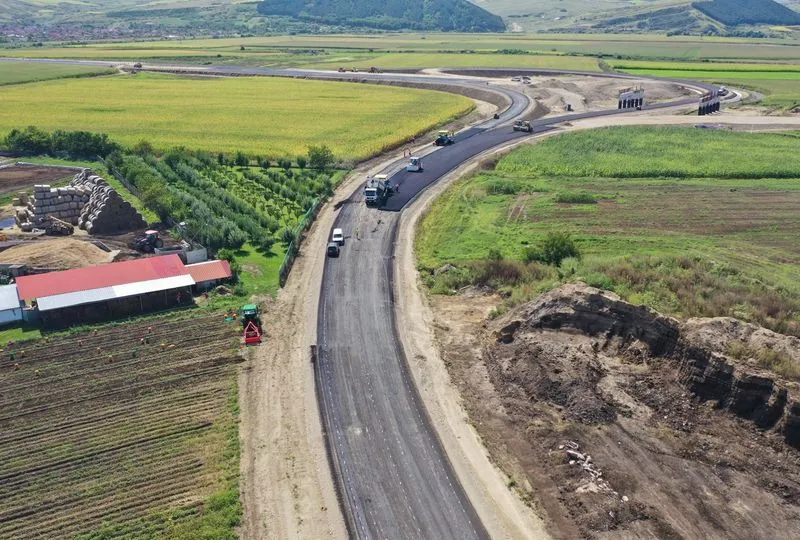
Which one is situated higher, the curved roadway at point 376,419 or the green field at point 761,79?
the green field at point 761,79

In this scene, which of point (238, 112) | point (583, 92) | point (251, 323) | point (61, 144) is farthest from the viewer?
point (583, 92)

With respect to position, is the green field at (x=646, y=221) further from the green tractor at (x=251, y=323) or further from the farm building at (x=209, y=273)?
the farm building at (x=209, y=273)

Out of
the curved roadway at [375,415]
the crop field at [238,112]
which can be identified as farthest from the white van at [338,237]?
the crop field at [238,112]

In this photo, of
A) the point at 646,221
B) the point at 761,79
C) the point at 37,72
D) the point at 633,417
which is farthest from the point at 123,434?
the point at 761,79

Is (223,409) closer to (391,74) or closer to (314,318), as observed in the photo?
(314,318)

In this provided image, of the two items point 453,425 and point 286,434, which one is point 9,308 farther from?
point 453,425
